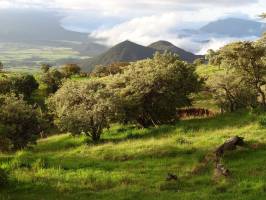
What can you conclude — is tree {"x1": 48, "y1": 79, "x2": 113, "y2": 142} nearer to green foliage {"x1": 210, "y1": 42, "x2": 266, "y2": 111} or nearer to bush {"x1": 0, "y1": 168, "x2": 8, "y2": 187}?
green foliage {"x1": 210, "y1": 42, "x2": 266, "y2": 111}

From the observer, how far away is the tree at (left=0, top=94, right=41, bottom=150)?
1430 inches

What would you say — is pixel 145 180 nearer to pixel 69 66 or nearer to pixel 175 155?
pixel 175 155

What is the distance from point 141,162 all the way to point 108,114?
11.0 metres

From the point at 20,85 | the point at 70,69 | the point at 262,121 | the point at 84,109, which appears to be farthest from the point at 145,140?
the point at 70,69

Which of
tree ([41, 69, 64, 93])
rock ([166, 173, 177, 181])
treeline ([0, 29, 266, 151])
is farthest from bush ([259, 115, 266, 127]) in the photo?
tree ([41, 69, 64, 93])

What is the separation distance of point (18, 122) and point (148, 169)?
50.6ft

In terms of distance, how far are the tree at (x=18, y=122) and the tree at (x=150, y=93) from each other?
7140 millimetres

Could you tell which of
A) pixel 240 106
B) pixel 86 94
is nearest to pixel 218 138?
pixel 86 94

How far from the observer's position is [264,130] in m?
32.5

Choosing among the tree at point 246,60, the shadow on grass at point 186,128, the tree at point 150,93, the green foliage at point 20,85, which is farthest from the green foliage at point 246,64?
the green foliage at point 20,85

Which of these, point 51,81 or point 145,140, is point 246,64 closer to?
point 145,140

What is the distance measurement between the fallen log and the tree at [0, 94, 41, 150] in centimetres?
1616

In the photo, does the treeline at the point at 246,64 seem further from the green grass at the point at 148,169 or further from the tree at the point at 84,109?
the tree at the point at 84,109

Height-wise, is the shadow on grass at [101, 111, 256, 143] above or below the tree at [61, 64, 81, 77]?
below
